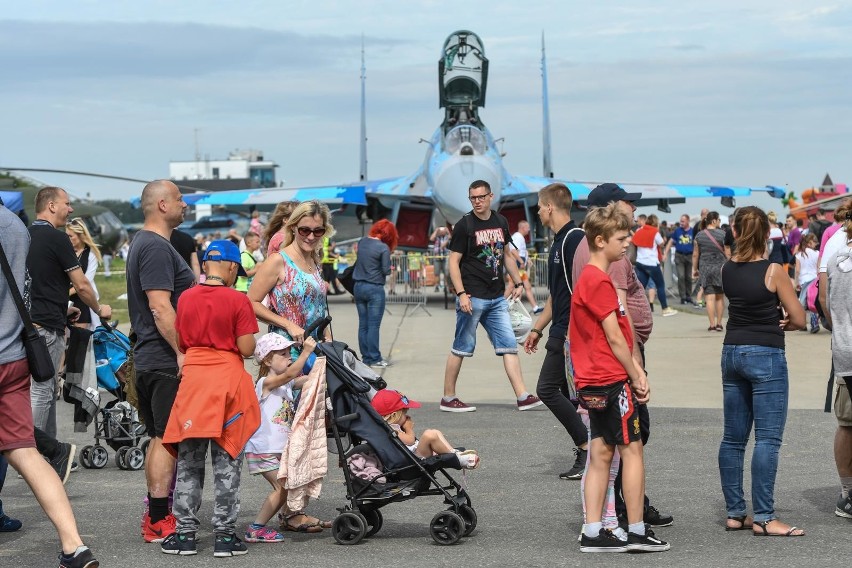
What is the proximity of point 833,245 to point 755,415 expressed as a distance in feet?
4.28

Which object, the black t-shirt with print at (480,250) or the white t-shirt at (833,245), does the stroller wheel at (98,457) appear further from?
the white t-shirt at (833,245)

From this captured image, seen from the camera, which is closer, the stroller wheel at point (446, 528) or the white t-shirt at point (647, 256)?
the stroller wheel at point (446, 528)

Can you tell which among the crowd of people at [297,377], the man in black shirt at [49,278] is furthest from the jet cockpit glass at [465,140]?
the crowd of people at [297,377]

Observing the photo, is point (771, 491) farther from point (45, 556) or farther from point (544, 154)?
point (544, 154)

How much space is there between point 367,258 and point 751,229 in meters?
7.65

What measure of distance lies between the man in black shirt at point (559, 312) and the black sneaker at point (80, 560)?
127 inches

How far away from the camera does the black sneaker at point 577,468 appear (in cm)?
760

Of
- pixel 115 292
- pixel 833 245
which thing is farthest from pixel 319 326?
pixel 115 292

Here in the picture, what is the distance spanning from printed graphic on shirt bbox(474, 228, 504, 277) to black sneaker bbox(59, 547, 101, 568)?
557 cm

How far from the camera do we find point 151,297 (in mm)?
6094

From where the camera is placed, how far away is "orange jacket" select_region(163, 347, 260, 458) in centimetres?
566

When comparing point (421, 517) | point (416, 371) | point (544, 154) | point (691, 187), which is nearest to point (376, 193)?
point (691, 187)

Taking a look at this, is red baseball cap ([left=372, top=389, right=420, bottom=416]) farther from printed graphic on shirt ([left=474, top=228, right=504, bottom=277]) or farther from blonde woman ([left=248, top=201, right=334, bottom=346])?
printed graphic on shirt ([left=474, top=228, right=504, bottom=277])

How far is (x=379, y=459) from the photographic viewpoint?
6.03 metres
